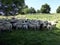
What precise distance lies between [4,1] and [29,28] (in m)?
7.48

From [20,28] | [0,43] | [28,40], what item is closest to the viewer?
[0,43]

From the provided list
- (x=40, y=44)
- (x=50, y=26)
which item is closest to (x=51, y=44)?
(x=40, y=44)

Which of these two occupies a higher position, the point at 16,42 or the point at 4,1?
the point at 4,1

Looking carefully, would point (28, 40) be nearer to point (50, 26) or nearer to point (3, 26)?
point (3, 26)

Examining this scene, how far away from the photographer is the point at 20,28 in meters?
21.1

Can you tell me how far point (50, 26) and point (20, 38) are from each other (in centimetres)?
699

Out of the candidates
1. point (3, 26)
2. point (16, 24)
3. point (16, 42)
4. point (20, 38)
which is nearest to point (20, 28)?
point (16, 24)

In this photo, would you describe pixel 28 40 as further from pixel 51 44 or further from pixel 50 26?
pixel 50 26

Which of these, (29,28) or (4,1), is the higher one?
(4,1)

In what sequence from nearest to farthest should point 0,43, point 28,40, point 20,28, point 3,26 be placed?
point 0,43, point 28,40, point 3,26, point 20,28

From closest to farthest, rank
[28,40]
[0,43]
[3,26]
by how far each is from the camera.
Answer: [0,43]
[28,40]
[3,26]

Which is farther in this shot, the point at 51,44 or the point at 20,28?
the point at 20,28

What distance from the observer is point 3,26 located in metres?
19.4

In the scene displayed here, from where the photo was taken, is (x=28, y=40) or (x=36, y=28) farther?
(x=36, y=28)
